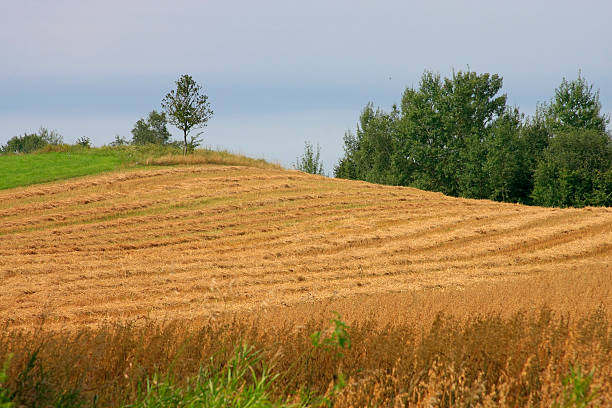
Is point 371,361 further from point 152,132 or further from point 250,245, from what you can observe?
point 152,132

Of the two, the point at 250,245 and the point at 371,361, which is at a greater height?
the point at 371,361

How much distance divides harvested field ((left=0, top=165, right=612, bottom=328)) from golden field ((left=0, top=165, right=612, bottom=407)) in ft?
0.24

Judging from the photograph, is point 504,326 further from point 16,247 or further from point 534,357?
point 16,247

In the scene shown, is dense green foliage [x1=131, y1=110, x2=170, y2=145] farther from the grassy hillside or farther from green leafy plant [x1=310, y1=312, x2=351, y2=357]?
green leafy plant [x1=310, y1=312, x2=351, y2=357]

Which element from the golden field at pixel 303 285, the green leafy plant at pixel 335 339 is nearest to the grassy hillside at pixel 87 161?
the golden field at pixel 303 285

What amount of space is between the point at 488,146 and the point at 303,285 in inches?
1229

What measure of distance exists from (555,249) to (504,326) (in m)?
12.1

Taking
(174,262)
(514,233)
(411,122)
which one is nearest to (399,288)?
(174,262)

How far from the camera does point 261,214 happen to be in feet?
65.6

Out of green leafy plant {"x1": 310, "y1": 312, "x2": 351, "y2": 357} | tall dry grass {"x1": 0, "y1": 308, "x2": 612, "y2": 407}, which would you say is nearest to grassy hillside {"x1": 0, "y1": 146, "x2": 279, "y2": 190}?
tall dry grass {"x1": 0, "y1": 308, "x2": 612, "y2": 407}

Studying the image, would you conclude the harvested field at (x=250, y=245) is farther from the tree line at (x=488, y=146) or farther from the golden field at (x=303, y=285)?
the tree line at (x=488, y=146)

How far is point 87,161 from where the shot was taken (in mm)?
29828

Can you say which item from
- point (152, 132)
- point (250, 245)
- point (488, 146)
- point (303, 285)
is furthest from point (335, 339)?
point (152, 132)

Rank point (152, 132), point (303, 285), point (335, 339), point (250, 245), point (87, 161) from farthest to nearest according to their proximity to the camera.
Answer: point (152, 132) < point (87, 161) < point (250, 245) < point (303, 285) < point (335, 339)
